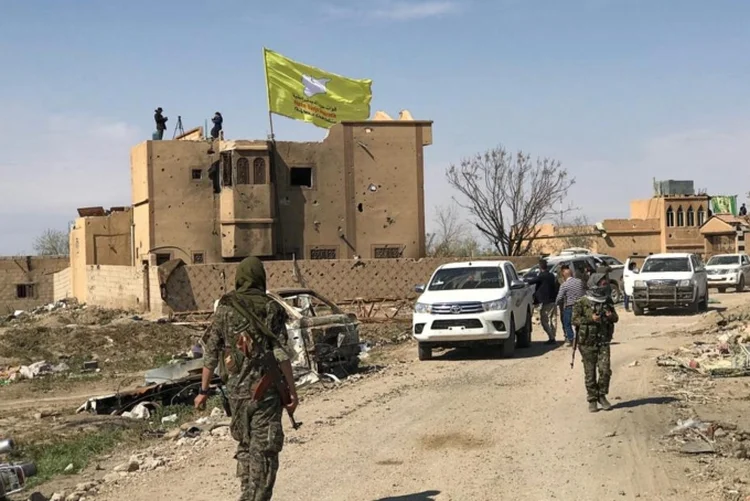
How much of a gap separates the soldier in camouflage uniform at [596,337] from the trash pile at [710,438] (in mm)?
1061

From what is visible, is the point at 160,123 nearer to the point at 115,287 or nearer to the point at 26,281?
the point at 115,287

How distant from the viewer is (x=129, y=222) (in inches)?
1790

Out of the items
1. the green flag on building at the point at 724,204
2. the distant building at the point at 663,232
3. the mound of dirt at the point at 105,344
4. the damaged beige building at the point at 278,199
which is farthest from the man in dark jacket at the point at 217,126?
the green flag on building at the point at 724,204

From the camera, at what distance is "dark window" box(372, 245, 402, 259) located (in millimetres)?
41312

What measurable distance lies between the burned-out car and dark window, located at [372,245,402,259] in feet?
80.2

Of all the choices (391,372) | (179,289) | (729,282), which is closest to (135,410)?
(391,372)

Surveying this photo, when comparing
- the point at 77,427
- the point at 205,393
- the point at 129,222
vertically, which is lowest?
the point at 77,427

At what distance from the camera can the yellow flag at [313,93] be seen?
1604 inches

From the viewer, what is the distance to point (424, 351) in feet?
56.1

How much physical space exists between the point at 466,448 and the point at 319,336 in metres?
6.76

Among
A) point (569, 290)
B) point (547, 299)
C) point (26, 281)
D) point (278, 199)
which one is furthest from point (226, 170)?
point (569, 290)

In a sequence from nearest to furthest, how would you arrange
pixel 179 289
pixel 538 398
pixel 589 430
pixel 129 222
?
1. pixel 589 430
2. pixel 538 398
3. pixel 179 289
4. pixel 129 222

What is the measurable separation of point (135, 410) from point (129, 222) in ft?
105

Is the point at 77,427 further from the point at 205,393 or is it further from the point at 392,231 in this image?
the point at 392,231
